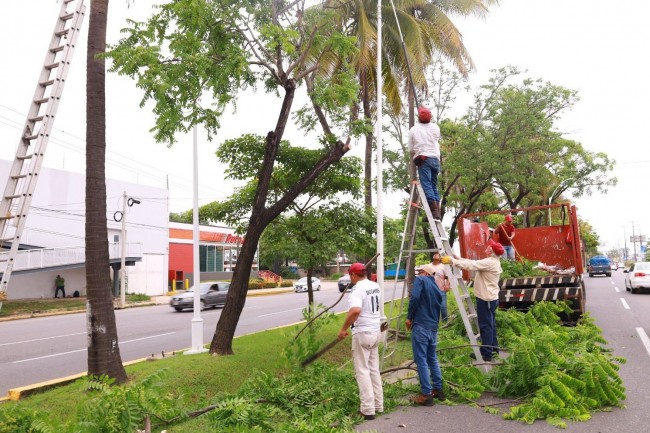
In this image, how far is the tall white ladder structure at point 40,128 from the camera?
10016 millimetres

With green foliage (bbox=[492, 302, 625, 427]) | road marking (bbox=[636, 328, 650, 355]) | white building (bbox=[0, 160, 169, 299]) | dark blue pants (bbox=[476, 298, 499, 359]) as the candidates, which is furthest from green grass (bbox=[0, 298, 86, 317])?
road marking (bbox=[636, 328, 650, 355])

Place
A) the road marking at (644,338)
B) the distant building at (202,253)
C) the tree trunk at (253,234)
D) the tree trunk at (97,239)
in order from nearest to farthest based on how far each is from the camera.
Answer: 1. the tree trunk at (97,239)
2. the tree trunk at (253,234)
3. the road marking at (644,338)
4. the distant building at (202,253)

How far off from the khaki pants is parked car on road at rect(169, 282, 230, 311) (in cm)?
1893

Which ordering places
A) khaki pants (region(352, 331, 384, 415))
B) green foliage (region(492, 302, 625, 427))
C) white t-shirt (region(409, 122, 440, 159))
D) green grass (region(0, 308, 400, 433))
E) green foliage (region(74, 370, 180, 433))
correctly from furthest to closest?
white t-shirt (region(409, 122, 440, 159)), green grass (region(0, 308, 400, 433)), khaki pants (region(352, 331, 384, 415)), green foliage (region(492, 302, 625, 427)), green foliage (region(74, 370, 180, 433))

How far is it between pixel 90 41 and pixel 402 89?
37.1ft

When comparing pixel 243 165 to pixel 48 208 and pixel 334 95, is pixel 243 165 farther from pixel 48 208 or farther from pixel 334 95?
pixel 48 208

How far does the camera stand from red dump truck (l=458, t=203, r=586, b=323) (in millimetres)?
11523

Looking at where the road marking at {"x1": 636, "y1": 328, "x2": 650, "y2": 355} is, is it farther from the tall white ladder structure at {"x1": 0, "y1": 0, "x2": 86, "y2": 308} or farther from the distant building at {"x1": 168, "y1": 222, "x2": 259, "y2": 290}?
the distant building at {"x1": 168, "y1": 222, "x2": 259, "y2": 290}

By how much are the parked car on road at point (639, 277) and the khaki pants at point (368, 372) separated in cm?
2112

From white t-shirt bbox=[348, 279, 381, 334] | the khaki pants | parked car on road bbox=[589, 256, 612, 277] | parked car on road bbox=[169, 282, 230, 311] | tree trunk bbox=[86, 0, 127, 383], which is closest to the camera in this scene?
the khaki pants

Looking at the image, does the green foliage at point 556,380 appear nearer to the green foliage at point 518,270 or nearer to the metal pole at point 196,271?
the green foliage at point 518,270

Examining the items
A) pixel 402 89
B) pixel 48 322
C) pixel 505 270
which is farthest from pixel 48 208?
pixel 505 270

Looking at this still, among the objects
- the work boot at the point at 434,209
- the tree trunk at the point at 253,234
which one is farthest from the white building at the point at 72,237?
the work boot at the point at 434,209

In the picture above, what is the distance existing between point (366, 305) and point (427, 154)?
3.06 m
